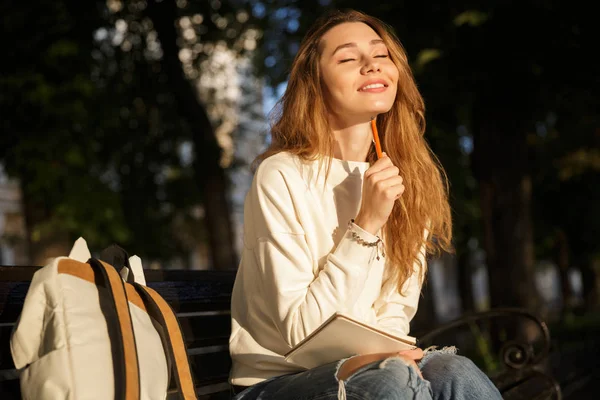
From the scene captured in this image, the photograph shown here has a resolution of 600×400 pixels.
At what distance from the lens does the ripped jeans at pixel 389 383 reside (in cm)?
220

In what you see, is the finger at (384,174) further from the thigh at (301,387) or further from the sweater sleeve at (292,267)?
the thigh at (301,387)

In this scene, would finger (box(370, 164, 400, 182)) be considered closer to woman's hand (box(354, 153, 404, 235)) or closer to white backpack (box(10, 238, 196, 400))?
woman's hand (box(354, 153, 404, 235))

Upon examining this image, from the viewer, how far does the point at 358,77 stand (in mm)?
2875

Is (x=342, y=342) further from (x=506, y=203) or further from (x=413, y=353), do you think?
(x=506, y=203)

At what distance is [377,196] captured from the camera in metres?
2.56

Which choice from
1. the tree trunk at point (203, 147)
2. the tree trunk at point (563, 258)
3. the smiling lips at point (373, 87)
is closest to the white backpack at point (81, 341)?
the smiling lips at point (373, 87)

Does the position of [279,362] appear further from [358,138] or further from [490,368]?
[490,368]

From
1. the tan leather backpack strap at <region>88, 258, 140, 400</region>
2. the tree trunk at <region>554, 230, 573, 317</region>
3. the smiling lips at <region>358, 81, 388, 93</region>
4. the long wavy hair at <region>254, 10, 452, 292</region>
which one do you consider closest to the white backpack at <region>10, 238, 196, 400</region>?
the tan leather backpack strap at <region>88, 258, 140, 400</region>

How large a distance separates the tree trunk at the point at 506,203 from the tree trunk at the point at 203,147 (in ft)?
11.8

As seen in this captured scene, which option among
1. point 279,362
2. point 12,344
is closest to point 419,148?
point 279,362

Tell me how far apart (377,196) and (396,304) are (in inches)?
22.3

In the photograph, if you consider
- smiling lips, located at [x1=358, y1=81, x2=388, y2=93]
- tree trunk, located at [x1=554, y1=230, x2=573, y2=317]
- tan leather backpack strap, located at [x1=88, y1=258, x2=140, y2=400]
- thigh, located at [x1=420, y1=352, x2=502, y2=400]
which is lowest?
tree trunk, located at [x1=554, y1=230, x2=573, y2=317]

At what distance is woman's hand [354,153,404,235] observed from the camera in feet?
8.41

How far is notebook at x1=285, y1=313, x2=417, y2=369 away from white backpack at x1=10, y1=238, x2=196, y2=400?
16.6 inches
